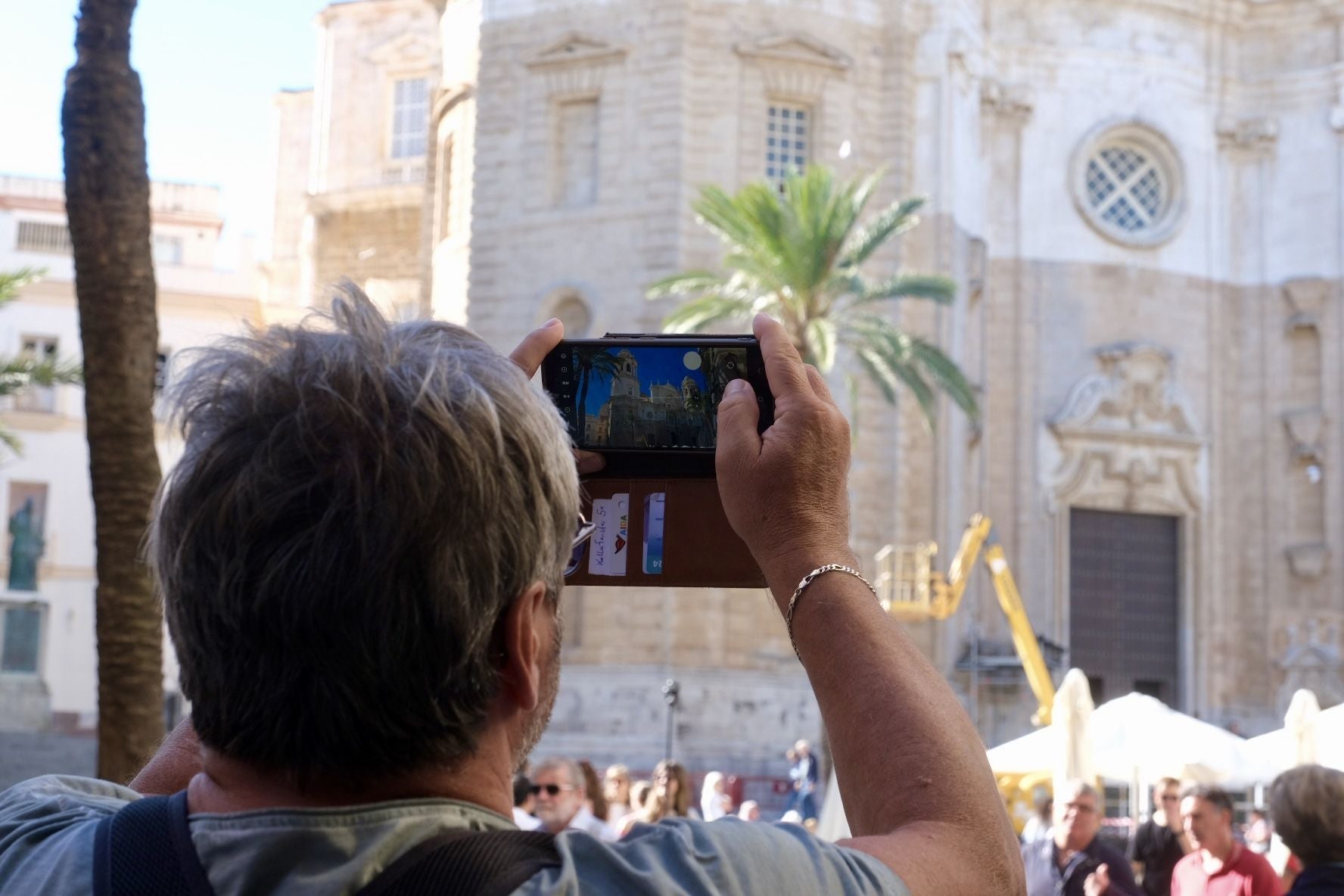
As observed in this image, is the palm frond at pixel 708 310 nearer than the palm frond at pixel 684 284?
Yes

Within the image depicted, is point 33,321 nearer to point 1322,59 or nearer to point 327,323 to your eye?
point 1322,59

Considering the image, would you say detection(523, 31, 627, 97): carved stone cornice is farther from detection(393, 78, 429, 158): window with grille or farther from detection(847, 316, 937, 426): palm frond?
detection(393, 78, 429, 158): window with grille

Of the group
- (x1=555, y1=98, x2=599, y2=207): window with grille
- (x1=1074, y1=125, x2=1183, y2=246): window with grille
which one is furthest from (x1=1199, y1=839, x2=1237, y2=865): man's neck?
(x1=1074, y1=125, x2=1183, y2=246): window with grille

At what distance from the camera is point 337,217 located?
40.1m

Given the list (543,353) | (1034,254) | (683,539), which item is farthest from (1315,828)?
(1034,254)

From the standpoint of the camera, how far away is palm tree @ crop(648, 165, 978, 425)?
23.8 metres

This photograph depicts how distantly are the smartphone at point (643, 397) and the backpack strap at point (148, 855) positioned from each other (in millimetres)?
666

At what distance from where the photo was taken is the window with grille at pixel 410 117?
133ft

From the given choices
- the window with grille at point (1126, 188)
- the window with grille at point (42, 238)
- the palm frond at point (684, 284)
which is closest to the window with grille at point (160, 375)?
the palm frond at point (684, 284)

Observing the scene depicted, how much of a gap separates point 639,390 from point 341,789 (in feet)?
2.28

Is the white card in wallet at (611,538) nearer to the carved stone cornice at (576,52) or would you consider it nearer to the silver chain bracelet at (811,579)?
the silver chain bracelet at (811,579)

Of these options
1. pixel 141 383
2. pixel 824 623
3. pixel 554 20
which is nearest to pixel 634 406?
pixel 824 623

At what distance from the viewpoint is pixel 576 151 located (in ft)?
100

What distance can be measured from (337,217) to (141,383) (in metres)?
31.8
